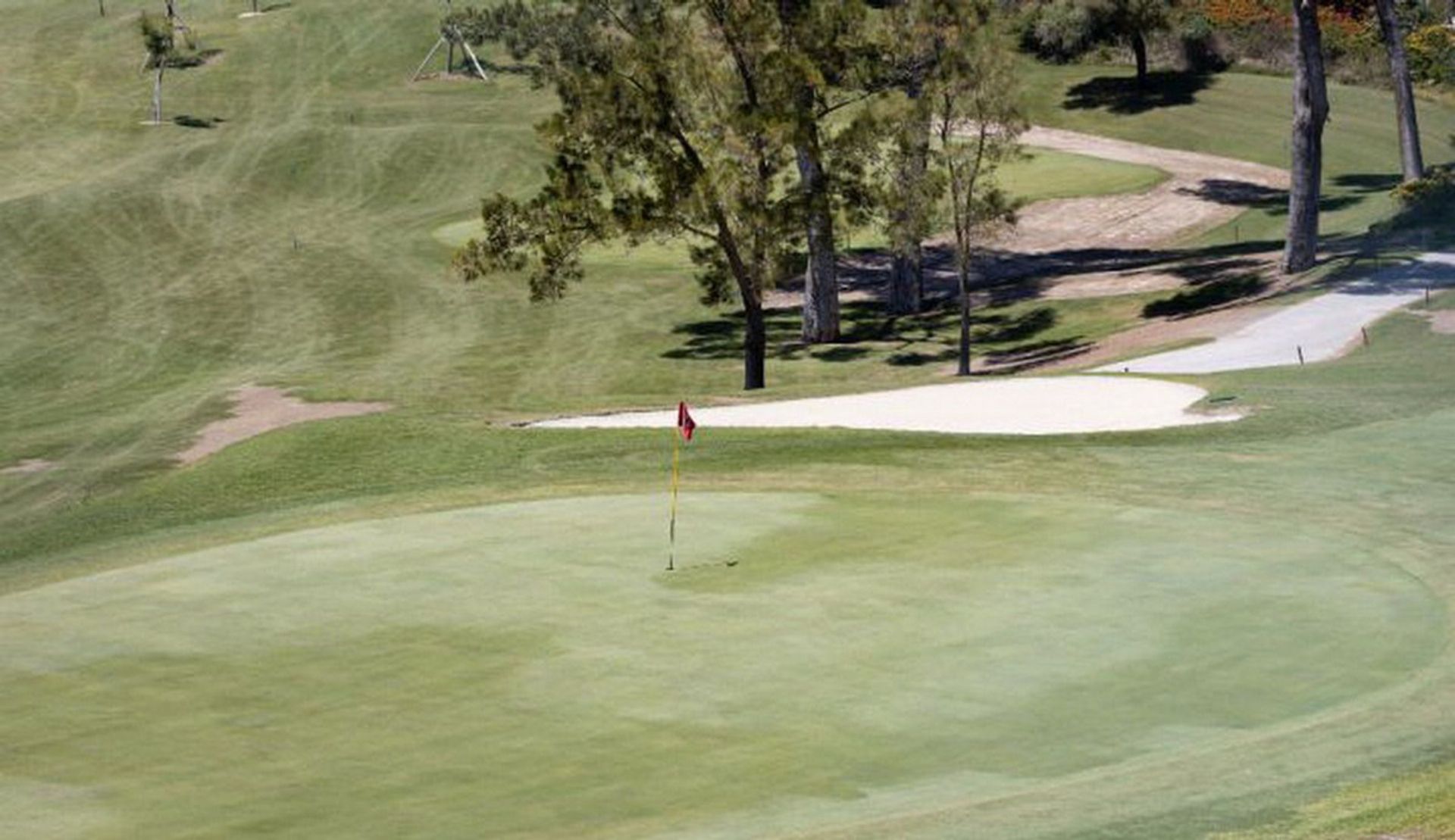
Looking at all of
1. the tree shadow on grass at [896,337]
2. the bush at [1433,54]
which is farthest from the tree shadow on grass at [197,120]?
the bush at [1433,54]

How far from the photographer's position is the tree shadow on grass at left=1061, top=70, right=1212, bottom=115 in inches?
3996

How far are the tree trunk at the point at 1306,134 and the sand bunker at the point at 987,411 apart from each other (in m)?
20.5

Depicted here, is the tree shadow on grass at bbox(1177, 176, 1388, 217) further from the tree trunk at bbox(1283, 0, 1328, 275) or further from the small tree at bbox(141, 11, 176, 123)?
the small tree at bbox(141, 11, 176, 123)

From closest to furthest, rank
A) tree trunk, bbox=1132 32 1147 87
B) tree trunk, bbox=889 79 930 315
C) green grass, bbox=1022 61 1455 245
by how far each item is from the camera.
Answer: tree trunk, bbox=889 79 930 315, green grass, bbox=1022 61 1455 245, tree trunk, bbox=1132 32 1147 87

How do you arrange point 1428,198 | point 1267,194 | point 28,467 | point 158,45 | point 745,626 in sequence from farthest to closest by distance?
point 158,45 < point 1267,194 < point 1428,198 < point 28,467 < point 745,626

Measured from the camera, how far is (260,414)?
47875 mm

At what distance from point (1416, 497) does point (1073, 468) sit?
17.1 ft

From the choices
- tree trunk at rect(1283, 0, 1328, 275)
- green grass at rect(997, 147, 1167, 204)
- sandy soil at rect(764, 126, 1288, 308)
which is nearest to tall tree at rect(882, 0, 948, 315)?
sandy soil at rect(764, 126, 1288, 308)

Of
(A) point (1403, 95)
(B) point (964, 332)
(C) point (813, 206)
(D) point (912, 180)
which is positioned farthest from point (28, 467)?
(A) point (1403, 95)

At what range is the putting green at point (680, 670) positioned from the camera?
617 inches

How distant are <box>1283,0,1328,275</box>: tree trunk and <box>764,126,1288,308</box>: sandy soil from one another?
451cm

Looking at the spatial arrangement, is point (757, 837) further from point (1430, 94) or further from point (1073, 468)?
point (1430, 94)

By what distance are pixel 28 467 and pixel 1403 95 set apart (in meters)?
45.3

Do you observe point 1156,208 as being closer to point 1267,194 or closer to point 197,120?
point 1267,194
